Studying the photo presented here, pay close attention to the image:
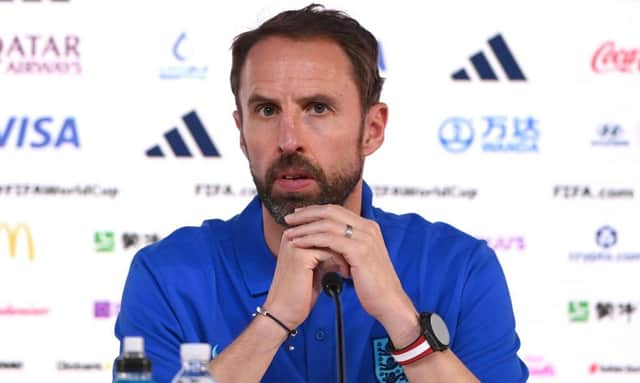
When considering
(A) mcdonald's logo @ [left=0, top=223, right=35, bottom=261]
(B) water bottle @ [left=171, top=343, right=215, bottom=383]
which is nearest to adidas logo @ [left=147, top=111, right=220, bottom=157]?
(A) mcdonald's logo @ [left=0, top=223, right=35, bottom=261]

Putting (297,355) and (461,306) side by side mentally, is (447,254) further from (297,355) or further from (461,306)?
(297,355)

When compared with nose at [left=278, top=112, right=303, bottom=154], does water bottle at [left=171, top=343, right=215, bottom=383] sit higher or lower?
lower

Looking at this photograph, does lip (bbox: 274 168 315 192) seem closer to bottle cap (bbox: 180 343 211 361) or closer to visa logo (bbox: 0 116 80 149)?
bottle cap (bbox: 180 343 211 361)

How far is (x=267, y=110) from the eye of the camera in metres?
2.24

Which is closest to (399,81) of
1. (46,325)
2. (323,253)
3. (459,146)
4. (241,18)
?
(459,146)

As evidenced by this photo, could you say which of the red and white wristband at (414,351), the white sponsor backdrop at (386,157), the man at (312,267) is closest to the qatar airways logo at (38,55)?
the white sponsor backdrop at (386,157)

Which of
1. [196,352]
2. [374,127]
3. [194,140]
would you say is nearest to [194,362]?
[196,352]

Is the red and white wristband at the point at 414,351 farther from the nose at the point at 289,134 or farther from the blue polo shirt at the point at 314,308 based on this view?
the nose at the point at 289,134

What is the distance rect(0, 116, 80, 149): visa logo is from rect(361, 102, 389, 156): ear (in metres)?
2.33

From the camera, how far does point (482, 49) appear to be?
4688mm

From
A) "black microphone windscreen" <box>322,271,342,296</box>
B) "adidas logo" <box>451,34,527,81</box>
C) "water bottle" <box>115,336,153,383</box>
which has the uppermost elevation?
"adidas logo" <box>451,34,527,81</box>

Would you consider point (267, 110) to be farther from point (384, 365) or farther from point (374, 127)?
point (384, 365)

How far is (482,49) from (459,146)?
0.39 metres

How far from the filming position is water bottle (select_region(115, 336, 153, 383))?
164 centimetres
